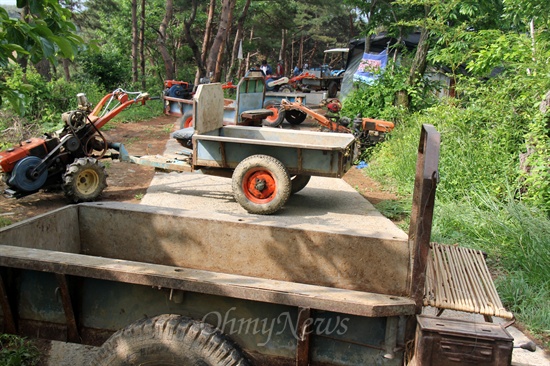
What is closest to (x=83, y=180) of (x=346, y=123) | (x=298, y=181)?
(x=298, y=181)

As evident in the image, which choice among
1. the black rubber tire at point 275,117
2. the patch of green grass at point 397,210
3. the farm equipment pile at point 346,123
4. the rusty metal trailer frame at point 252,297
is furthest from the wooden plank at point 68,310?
the black rubber tire at point 275,117

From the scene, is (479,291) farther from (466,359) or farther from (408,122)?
(408,122)

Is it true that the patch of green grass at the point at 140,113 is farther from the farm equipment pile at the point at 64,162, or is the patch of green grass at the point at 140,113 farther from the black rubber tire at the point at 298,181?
the black rubber tire at the point at 298,181

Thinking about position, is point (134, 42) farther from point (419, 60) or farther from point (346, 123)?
point (419, 60)

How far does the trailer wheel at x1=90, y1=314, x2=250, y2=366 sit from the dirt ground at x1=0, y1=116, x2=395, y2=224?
13.7 ft

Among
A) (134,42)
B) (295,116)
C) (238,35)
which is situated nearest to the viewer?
(295,116)

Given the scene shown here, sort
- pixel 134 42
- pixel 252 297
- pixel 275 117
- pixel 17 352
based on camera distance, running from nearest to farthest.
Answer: pixel 252 297 → pixel 17 352 → pixel 275 117 → pixel 134 42

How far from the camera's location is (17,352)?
3.43 metres

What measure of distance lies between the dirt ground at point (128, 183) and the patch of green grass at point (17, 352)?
9.19 ft

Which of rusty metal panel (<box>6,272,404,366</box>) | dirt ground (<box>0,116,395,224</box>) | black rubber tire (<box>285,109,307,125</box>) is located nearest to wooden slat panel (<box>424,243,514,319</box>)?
rusty metal panel (<box>6,272,404,366</box>)

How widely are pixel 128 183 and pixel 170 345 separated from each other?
6574 mm

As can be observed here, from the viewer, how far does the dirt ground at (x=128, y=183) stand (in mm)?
7014

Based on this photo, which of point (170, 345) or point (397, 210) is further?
point (397, 210)

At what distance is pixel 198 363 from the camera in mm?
2514
